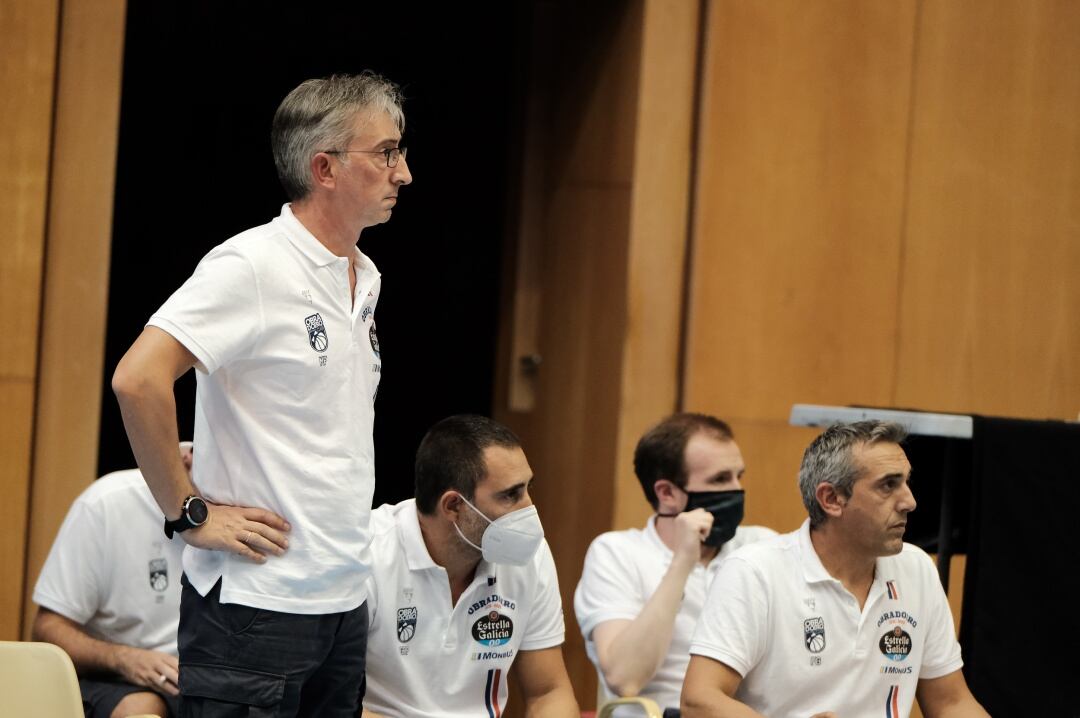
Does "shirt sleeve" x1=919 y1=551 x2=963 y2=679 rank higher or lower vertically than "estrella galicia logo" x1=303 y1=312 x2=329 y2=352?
lower

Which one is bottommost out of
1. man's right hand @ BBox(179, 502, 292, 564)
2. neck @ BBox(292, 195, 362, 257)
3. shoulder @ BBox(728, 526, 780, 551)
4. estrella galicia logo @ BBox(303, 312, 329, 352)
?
shoulder @ BBox(728, 526, 780, 551)

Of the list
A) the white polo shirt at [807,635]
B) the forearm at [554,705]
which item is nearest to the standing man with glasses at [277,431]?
the forearm at [554,705]

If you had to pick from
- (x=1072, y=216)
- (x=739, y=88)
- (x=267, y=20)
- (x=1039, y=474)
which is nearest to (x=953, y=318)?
(x=1072, y=216)

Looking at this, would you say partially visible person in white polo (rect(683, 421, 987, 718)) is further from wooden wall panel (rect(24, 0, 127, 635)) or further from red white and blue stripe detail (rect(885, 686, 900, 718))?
wooden wall panel (rect(24, 0, 127, 635))

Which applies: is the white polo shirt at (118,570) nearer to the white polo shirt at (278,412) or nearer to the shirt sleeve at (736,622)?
the white polo shirt at (278,412)

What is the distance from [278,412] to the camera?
2.42 meters

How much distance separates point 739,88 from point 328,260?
3.05 m

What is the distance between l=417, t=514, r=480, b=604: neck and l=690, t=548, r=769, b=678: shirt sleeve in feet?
1.93

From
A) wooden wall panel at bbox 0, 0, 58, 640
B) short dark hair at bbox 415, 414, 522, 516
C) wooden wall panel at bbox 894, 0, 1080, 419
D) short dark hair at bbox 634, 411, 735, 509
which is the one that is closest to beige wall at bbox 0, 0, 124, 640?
wooden wall panel at bbox 0, 0, 58, 640

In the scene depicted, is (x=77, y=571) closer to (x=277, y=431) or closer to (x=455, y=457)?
(x=455, y=457)

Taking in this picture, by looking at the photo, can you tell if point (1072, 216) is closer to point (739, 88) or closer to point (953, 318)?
point (953, 318)

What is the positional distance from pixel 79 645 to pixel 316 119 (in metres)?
1.72

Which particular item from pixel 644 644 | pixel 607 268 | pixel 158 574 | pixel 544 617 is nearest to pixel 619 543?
pixel 644 644

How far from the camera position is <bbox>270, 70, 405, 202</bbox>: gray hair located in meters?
2.56
